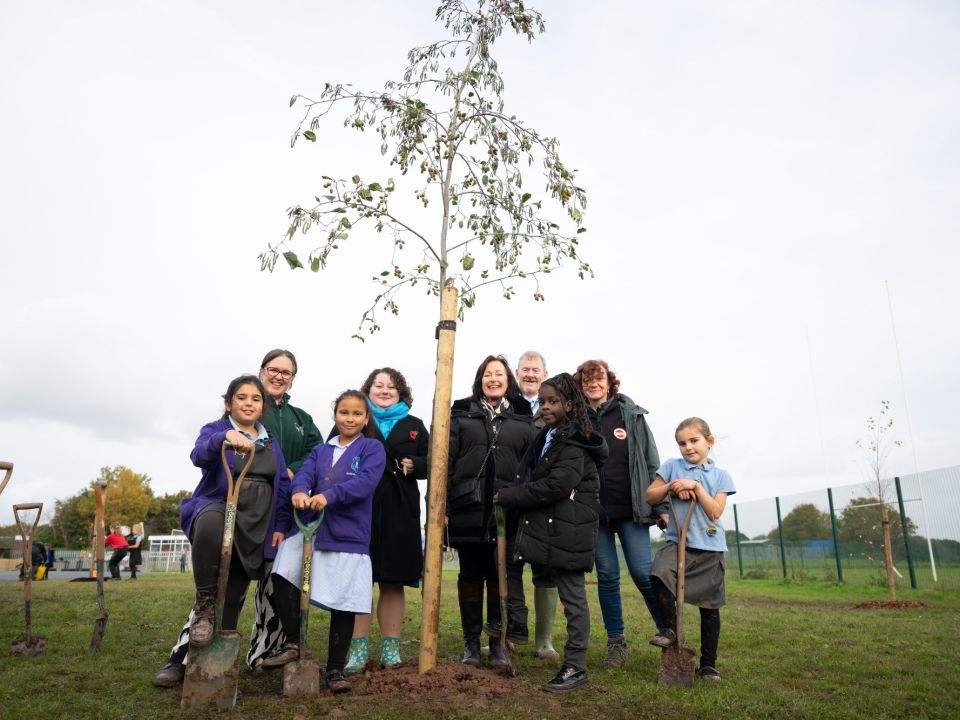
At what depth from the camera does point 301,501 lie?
4.55 m

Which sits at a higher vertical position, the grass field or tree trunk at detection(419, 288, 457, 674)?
tree trunk at detection(419, 288, 457, 674)

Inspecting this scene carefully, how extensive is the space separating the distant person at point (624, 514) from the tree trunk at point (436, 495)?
1.21 m

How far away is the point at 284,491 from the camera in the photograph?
5043 millimetres

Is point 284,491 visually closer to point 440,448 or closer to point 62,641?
point 440,448

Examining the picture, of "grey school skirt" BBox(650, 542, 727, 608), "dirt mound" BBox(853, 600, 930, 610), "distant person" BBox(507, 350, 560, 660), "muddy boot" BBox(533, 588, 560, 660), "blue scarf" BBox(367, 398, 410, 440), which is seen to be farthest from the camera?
"dirt mound" BBox(853, 600, 930, 610)

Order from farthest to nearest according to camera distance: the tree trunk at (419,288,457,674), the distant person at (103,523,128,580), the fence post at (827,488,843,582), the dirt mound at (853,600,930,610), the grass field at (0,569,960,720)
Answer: the distant person at (103,523,128,580), the fence post at (827,488,843,582), the dirt mound at (853,600,930,610), the tree trunk at (419,288,457,674), the grass field at (0,569,960,720)

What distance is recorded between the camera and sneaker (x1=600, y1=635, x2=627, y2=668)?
5.44 meters

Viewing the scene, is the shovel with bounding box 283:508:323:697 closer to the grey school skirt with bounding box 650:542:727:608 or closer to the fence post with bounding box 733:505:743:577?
the grey school skirt with bounding box 650:542:727:608

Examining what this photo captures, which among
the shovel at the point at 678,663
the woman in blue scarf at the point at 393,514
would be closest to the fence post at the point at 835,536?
the shovel at the point at 678,663

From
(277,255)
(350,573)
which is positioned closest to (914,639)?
(350,573)

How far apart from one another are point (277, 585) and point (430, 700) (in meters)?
1.36

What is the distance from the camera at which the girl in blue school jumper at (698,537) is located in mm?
5016

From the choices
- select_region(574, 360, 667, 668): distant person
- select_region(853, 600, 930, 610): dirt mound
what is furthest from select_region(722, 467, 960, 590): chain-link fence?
select_region(574, 360, 667, 668): distant person

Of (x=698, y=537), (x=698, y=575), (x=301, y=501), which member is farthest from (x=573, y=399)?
(x=301, y=501)
